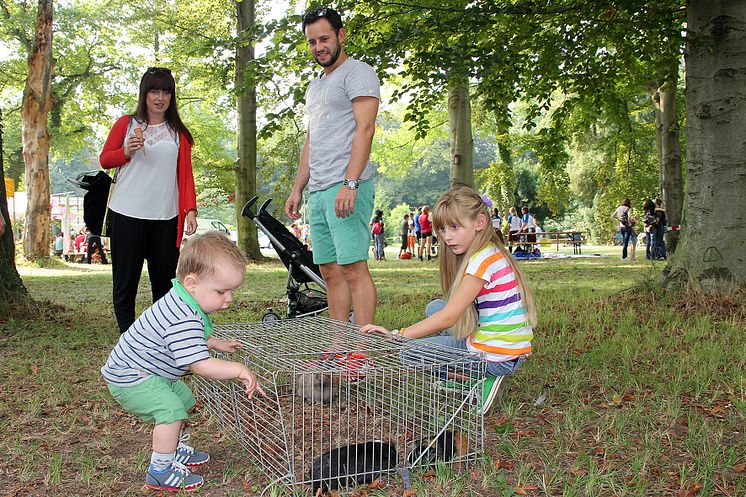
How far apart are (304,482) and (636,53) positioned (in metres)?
7.72

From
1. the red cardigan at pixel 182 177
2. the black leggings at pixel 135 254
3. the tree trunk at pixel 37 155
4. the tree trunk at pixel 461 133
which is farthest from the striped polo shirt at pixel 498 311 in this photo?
the tree trunk at pixel 37 155

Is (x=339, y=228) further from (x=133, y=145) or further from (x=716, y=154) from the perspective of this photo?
(x=716, y=154)

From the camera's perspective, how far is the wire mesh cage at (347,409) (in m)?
2.54

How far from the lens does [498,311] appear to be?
3.16m

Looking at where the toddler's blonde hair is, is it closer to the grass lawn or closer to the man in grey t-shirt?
the grass lawn

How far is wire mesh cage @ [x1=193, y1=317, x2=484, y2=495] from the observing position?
2.54m

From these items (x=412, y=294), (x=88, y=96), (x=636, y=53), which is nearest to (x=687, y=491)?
(x=412, y=294)

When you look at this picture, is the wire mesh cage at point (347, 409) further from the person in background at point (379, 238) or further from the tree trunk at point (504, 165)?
the person in background at point (379, 238)

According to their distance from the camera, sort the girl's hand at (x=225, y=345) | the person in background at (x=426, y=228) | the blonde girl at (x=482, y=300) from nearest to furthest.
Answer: the girl's hand at (x=225, y=345)
the blonde girl at (x=482, y=300)
the person in background at (x=426, y=228)

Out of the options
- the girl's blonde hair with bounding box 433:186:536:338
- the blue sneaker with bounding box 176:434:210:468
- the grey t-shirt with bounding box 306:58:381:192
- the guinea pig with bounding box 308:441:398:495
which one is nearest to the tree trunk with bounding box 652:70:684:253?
the grey t-shirt with bounding box 306:58:381:192

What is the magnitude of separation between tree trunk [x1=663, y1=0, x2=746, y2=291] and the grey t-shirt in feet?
14.2

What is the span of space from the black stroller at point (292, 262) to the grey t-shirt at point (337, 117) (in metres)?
1.89

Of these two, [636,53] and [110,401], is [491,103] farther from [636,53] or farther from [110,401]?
[110,401]

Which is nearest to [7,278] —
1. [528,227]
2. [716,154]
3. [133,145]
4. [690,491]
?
[133,145]
